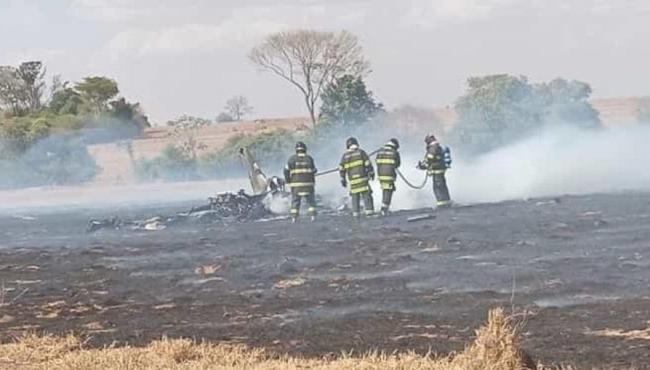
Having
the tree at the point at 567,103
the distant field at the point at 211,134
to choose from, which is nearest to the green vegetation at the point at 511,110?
the tree at the point at 567,103

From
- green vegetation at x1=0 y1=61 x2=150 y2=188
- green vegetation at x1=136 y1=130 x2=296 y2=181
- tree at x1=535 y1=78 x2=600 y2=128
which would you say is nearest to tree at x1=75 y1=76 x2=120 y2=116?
green vegetation at x1=0 y1=61 x2=150 y2=188

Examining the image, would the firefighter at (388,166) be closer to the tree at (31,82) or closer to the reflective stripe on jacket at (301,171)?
the reflective stripe on jacket at (301,171)

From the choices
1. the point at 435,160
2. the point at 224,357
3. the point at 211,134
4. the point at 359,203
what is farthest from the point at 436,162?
the point at 211,134

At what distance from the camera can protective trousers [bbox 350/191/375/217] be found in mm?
27531

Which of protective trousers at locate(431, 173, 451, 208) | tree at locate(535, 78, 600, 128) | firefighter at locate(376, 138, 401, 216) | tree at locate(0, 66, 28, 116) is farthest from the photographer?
tree at locate(0, 66, 28, 116)

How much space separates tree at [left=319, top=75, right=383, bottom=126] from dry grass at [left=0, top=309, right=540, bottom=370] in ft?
149

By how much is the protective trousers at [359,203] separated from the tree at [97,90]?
51.3m

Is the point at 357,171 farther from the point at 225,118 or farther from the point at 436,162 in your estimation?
the point at 225,118

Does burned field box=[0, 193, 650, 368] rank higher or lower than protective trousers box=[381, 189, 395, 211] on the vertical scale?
lower

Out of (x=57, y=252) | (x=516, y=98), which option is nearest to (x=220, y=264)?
(x=57, y=252)

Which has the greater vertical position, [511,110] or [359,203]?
[511,110]

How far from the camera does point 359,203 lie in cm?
2781

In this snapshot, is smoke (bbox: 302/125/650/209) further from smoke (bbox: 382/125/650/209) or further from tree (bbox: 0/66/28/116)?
tree (bbox: 0/66/28/116)

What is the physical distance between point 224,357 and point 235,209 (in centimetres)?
1937
